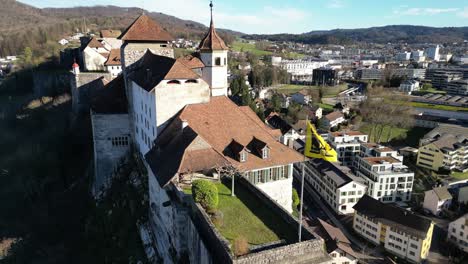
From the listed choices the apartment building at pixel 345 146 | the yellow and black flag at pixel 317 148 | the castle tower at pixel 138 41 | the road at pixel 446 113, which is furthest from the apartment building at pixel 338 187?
the road at pixel 446 113

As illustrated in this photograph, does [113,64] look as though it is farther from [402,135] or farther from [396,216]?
[402,135]

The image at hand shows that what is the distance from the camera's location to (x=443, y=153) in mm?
71812

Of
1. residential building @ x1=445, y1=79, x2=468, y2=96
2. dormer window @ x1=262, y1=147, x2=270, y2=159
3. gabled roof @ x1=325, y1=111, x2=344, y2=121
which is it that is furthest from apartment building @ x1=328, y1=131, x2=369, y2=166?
residential building @ x1=445, y1=79, x2=468, y2=96

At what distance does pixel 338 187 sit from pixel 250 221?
42.7 meters

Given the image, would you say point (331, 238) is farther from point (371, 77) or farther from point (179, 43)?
point (371, 77)

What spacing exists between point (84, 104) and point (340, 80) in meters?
148

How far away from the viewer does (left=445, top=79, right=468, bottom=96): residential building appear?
142125 millimetres

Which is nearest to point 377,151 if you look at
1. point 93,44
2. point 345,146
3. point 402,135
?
point 345,146

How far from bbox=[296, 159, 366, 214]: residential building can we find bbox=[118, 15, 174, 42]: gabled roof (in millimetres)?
37609

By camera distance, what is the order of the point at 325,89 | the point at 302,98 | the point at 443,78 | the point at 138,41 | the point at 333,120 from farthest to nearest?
the point at 443,78 → the point at 325,89 → the point at 302,98 → the point at 333,120 → the point at 138,41

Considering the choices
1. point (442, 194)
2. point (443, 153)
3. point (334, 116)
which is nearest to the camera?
point (442, 194)

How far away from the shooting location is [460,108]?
10625 cm

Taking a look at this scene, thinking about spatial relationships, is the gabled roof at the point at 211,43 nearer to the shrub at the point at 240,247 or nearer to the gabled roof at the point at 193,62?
the gabled roof at the point at 193,62

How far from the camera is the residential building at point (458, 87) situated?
142 metres
